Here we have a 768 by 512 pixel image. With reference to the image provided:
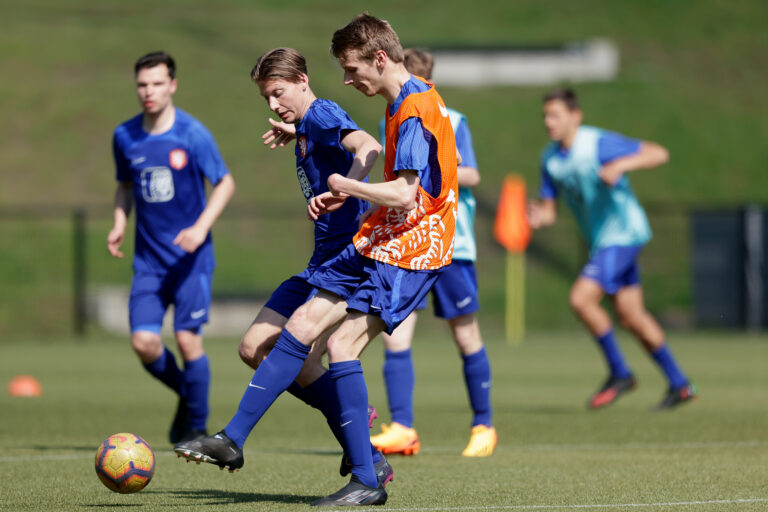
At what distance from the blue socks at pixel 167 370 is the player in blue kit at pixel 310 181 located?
195 centimetres

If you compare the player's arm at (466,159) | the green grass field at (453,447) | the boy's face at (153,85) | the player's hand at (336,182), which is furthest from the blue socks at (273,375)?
the boy's face at (153,85)

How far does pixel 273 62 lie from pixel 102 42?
37.0 m

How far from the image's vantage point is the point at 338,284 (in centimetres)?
539

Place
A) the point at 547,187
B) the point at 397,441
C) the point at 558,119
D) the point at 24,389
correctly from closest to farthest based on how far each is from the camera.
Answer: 1. the point at 397,441
2. the point at 558,119
3. the point at 547,187
4. the point at 24,389

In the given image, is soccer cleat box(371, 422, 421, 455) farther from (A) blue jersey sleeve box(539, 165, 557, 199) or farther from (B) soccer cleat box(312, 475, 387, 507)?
(A) blue jersey sleeve box(539, 165, 557, 199)

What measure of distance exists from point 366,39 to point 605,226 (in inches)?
206

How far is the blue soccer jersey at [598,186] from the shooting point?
32.7ft

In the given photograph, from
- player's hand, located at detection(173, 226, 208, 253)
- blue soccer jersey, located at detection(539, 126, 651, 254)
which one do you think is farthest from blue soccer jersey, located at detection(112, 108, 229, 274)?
blue soccer jersey, located at detection(539, 126, 651, 254)

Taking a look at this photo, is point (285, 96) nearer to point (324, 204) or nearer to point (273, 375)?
point (324, 204)

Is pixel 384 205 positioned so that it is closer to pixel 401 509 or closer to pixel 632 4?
pixel 401 509

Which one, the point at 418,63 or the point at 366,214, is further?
the point at 418,63

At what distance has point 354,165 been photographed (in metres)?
5.36

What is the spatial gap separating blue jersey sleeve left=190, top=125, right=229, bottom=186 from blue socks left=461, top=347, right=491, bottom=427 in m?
1.90

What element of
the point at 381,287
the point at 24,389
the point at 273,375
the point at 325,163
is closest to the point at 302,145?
the point at 325,163
